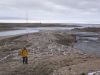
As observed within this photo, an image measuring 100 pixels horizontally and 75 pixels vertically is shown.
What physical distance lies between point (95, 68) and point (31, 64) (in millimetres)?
5796

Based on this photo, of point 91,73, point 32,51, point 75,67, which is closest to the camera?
point 91,73

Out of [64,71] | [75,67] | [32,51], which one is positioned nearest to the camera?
[64,71]

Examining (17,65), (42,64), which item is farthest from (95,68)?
A: (17,65)

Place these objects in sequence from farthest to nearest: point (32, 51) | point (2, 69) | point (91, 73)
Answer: point (32, 51)
point (2, 69)
point (91, 73)

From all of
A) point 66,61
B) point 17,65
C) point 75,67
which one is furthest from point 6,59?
point 75,67

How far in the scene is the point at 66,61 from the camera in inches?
971

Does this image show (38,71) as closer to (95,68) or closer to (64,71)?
(64,71)

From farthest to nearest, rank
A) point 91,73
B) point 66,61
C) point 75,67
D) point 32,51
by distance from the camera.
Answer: point 32,51 → point 66,61 → point 75,67 → point 91,73

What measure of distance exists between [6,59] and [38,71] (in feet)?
24.4

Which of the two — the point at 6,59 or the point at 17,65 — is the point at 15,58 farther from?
the point at 17,65

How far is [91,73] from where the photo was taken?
59.8 ft

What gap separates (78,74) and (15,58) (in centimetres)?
1066

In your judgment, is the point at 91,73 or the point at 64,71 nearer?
the point at 91,73

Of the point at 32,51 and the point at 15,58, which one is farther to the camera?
the point at 32,51
